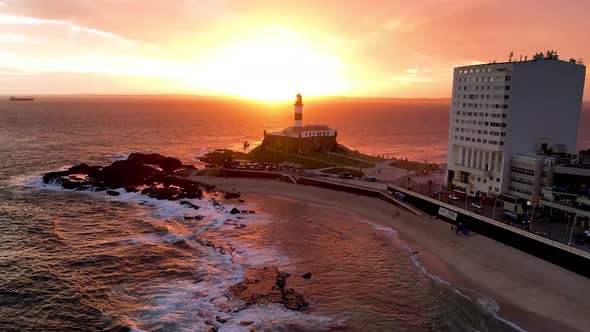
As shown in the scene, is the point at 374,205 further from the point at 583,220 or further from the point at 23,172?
the point at 23,172

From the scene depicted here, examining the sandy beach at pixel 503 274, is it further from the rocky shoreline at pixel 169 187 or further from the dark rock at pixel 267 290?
the rocky shoreline at pixel 169 187

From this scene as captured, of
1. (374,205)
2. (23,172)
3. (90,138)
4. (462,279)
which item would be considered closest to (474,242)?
(462,279)

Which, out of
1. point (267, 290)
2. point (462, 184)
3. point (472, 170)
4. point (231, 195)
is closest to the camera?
point (267, 290)

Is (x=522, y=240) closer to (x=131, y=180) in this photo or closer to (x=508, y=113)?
(x=508, y=113)

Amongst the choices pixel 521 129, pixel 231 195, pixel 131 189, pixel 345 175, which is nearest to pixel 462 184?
pixel 521 129

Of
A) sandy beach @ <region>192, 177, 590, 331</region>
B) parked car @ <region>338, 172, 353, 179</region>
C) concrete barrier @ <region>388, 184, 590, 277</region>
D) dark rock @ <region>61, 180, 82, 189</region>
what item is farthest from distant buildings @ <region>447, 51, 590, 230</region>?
dark rock @ <region>61, 180, 82, 189</region>
